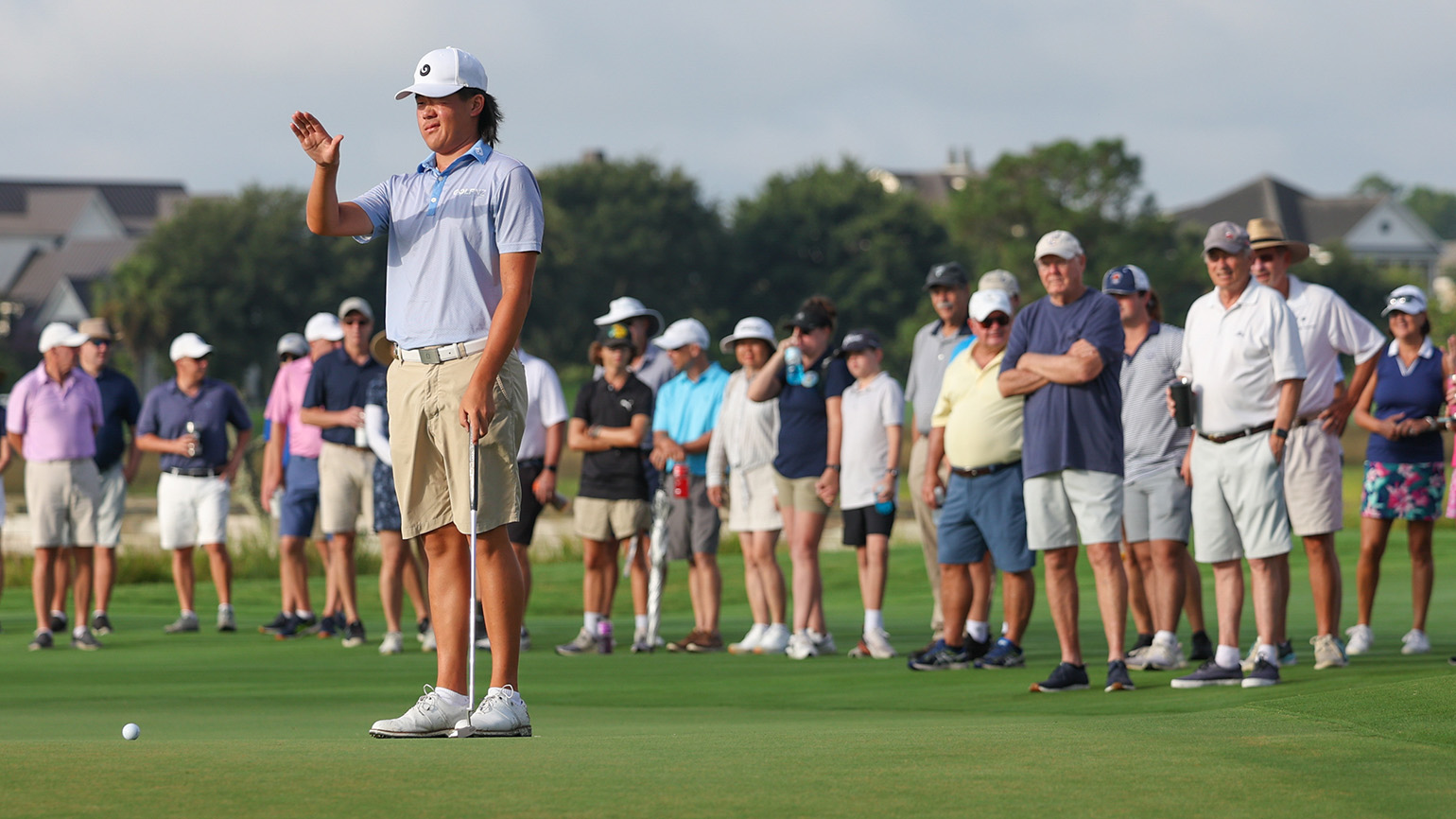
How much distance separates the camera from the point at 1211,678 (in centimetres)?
779

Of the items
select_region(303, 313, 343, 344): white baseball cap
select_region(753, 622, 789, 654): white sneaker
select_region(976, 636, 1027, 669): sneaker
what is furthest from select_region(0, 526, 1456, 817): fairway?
select_region(303, 313, 343, 344): white baseball cap

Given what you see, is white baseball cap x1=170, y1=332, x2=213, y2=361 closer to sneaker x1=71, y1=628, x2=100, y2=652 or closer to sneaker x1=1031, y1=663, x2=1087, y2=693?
sneaker x1=71, y1=628, x2=100, y2=652

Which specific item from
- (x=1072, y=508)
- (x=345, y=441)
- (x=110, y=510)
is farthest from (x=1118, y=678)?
(x=110, y=510)

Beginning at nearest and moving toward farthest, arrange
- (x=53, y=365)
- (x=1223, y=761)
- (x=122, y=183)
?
1. (x=1223, y=761)
2. (x=53, y=365)
3. (x=122, y=183)

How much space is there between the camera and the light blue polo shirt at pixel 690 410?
11898mm

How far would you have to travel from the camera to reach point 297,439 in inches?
504

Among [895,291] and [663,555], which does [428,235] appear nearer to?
[663,555]

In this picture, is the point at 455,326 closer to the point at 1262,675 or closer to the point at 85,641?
the point at 1262,675

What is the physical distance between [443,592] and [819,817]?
2.16m

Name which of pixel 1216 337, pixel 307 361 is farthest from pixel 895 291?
pixel 1216 337

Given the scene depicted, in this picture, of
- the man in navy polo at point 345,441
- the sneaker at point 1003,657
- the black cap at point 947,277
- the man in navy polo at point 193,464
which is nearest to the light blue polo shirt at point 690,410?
the black cap at point 947,277

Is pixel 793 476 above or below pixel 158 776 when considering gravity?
→ above

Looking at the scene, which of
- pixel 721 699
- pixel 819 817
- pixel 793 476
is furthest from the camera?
pixel 793 476

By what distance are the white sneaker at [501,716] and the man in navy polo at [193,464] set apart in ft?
26.7
